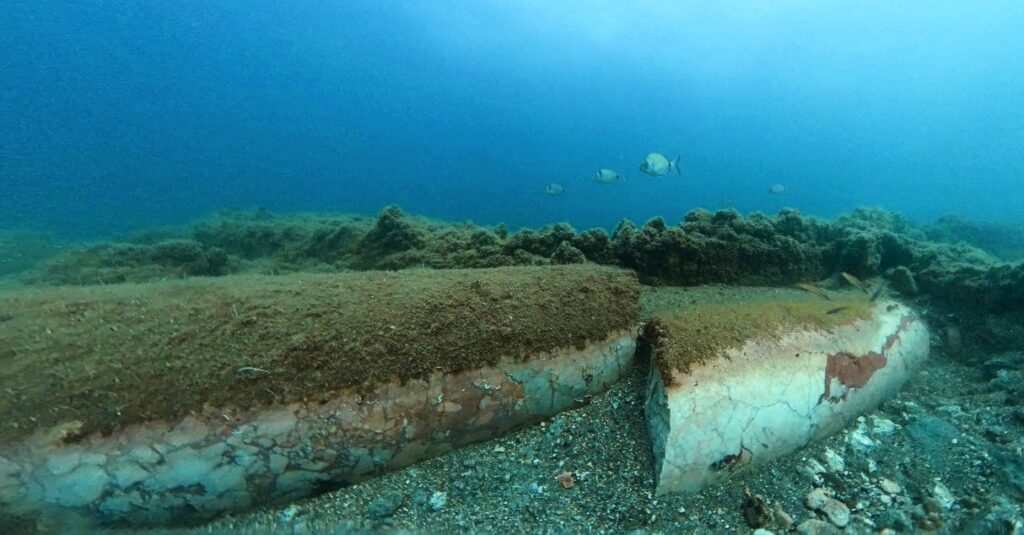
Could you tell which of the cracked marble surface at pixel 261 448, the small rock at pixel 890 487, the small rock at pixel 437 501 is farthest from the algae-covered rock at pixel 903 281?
the small rock at pixel 437 501

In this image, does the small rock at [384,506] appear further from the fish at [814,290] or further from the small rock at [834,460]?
the fish at [814,290]

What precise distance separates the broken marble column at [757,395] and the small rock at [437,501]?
5.25ft

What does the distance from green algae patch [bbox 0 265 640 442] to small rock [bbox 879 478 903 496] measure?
2.37m

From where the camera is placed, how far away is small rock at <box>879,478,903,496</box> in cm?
375

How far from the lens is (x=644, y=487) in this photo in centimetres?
362

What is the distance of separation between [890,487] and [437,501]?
3.58 meters

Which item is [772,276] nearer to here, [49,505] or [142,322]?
[142,322]

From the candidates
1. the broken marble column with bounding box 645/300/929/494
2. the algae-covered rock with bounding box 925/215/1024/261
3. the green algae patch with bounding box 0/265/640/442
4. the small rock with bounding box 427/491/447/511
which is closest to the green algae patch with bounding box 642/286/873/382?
the broken marble column with bounding box 645/300/929/494

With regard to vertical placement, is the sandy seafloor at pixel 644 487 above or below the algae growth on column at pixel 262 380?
below

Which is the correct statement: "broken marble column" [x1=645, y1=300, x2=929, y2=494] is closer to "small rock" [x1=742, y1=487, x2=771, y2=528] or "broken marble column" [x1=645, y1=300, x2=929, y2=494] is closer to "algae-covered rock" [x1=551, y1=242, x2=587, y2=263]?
"small rock" [x1=742, y1=487, x2=771, y2=528]

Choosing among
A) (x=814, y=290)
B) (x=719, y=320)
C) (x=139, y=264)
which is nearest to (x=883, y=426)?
(x=719, y=320)

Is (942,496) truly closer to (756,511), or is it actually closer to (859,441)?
(859,441)

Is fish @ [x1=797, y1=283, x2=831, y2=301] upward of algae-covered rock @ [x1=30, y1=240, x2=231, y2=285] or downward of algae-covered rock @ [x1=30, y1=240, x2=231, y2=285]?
downward

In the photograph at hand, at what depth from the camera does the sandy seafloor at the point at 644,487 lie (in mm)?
3367
